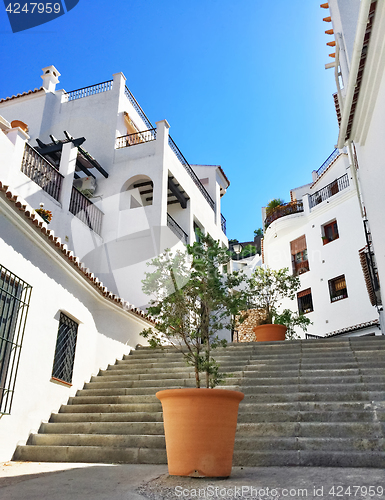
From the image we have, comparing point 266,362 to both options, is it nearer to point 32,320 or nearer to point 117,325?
point 117,325

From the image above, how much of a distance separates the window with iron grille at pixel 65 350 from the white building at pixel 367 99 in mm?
5842

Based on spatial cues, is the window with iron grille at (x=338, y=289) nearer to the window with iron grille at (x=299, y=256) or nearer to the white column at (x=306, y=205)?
the window with iron grille at (x=299, y=256)

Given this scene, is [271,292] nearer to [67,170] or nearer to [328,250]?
[67,170]

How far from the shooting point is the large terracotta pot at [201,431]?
3643 millimetres

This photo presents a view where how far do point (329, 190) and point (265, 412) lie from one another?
17499 millimetres

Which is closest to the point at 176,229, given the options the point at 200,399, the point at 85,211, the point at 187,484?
the point at 85,211

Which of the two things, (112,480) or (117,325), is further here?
(117,325)

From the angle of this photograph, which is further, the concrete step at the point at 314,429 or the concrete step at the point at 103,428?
the concrete step at the point at 103,428

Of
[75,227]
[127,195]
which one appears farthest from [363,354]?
[127,195]

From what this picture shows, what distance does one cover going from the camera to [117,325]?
32.6 ft

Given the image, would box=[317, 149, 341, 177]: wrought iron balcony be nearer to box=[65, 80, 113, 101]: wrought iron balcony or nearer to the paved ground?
box=[65, 80, 113, 101]: wrought iron balcony

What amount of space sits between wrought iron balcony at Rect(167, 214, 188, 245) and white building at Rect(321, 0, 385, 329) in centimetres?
767

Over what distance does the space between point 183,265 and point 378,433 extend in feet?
10.1

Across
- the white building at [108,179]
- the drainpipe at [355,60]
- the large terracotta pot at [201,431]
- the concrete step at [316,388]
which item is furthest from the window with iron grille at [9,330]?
the drainpipe at [355,60]
